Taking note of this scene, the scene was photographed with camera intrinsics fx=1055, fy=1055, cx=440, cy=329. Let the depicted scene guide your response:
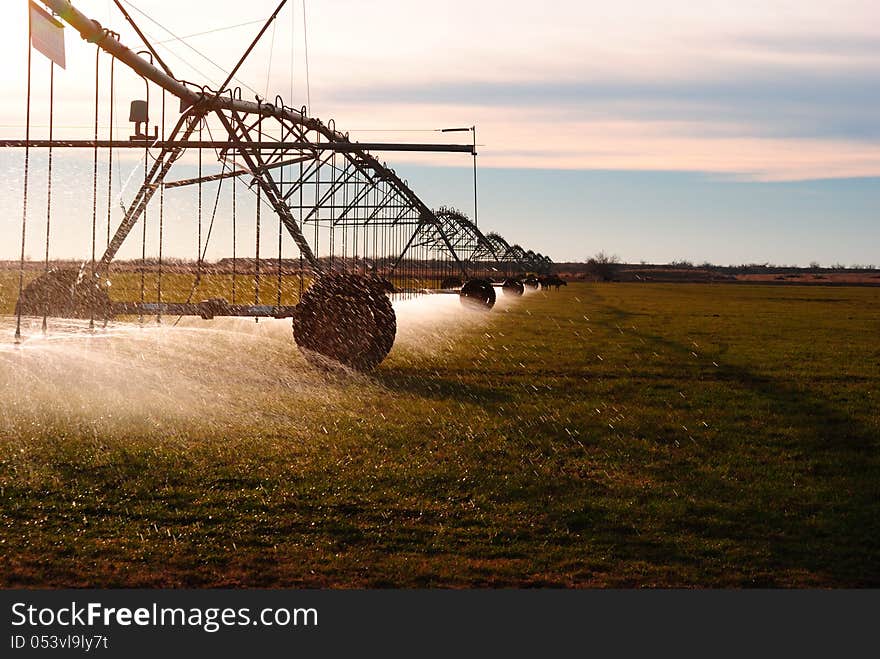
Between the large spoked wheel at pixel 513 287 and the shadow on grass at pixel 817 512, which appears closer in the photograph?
the shadow on grass at pixel 817 512

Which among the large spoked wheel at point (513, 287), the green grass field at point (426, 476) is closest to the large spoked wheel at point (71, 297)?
the green grass field at point (426, 476)

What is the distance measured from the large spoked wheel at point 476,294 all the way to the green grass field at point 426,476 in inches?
877

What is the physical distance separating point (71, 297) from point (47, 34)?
16.4 feet

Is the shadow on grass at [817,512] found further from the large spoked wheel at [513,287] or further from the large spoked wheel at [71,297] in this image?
the large spoked wheel at [513,287]

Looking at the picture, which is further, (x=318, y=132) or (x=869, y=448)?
(x=318, y=132)

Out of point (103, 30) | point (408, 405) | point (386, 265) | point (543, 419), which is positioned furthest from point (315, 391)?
point (386, 265)

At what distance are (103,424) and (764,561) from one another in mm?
5863

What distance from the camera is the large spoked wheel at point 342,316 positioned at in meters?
13.4

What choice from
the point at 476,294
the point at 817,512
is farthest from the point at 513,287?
the point at 817,512

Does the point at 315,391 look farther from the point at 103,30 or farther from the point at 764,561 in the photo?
the point at 764,561

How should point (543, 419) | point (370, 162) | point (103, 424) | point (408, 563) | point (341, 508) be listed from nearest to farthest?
point (408, 563)
point (341, 508)
point (103, 424)
point (543, 419)
point (370, 162)

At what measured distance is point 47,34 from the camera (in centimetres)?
871

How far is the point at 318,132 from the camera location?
17.2 meters

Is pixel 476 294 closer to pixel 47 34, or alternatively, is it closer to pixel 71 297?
pixel 71 297
